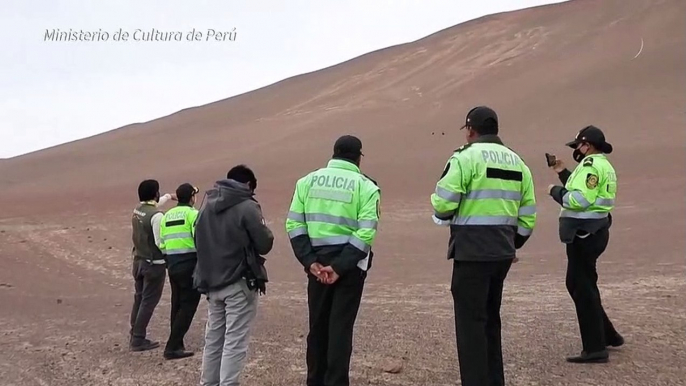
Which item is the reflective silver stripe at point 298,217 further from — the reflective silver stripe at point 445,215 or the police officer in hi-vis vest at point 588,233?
the police officer in hi-vis vest at point 588,233

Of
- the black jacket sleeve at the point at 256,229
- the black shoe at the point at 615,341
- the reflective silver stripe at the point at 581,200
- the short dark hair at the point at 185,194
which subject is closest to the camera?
the black jacket sleeve at the point at 256,229

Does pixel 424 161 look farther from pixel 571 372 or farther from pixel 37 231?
pixel 571 372

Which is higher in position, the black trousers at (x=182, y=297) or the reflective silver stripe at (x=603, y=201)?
the reflective silver stripe at (x=603, y=201)

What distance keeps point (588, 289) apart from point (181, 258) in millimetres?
3294

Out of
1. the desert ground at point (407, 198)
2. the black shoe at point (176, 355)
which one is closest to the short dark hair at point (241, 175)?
the desert ground at point (407, 198)

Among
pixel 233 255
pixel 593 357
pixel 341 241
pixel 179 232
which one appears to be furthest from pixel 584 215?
pixel 179 232

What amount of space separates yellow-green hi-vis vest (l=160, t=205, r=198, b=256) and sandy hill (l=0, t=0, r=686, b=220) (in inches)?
642

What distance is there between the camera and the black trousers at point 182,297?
6469 mm

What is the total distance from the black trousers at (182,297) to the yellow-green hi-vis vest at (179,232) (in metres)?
0.13

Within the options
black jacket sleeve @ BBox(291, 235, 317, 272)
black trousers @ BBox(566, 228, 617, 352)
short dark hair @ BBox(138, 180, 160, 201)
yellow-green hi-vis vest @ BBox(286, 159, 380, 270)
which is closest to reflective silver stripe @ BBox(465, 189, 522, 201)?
yellow-green hi-vis vest @ BBox(286, 159, 380, 270)

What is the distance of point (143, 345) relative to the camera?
711 cm

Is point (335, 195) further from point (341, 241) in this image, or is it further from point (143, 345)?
point (143, 345)

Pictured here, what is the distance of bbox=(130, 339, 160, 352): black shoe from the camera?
7074 millimetres

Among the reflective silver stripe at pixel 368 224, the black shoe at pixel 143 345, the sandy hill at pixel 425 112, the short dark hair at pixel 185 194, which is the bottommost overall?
the black shoe at pixel 143 345
